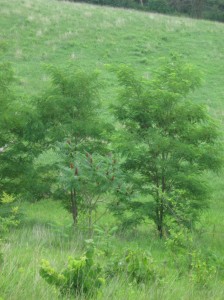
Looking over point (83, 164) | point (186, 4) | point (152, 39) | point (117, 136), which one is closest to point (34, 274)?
point (83, 164)

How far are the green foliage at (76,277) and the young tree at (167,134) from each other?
6.78 metres

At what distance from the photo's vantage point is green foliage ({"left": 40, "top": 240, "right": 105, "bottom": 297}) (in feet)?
14.9

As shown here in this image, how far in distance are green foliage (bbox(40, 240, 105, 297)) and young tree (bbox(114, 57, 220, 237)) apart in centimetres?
678

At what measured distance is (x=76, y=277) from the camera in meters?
4.70

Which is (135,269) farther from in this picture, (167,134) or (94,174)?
(167,134)

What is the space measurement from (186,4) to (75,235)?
57.5 meters

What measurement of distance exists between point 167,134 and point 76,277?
7631 mm

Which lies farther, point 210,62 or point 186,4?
point 186,4

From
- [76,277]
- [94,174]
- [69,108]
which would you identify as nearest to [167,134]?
[69,108]

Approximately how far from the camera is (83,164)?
26.5 ft

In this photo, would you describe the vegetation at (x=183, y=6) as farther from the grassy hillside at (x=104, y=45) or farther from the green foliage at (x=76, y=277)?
the green foliage at (x=76, y=277)

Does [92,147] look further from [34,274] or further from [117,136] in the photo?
[34,274]

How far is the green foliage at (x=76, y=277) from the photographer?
4.53 m

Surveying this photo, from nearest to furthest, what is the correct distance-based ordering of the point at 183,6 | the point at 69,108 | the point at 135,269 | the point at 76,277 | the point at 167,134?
the point at 76,277 → the point at 135,269 → the point at 167,134 → the point at 69,108 → the point at 183,6
